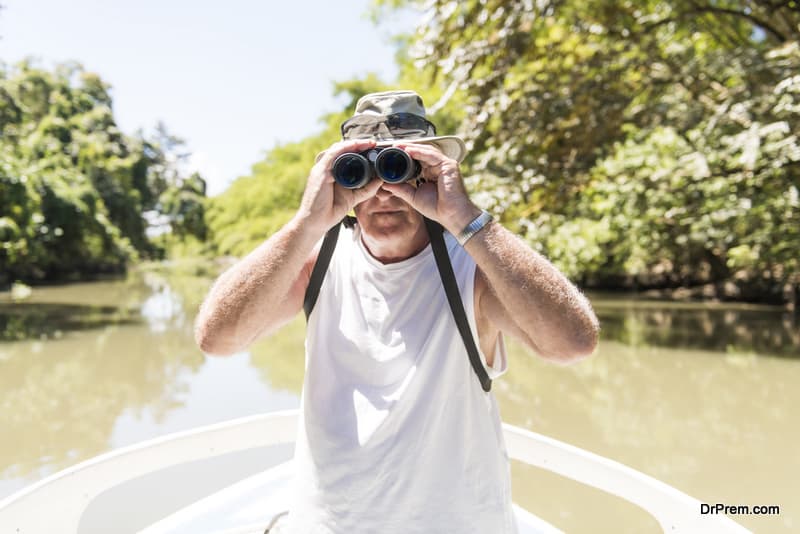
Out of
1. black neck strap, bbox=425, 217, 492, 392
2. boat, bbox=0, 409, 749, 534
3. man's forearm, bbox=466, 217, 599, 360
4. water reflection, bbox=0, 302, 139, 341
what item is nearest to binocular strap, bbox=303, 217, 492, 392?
black neck strap, bbox=425, 217, 492, 392

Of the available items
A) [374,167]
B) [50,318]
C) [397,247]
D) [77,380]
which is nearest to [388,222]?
[397,247]

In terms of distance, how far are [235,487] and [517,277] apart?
83.5 inches

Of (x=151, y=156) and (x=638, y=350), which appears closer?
(x=638, y=350)

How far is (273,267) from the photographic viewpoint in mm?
1433

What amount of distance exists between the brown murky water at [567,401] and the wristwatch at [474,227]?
276cm

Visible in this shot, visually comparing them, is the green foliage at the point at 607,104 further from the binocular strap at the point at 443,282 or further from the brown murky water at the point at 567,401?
the binocular strap at the point at 443,282

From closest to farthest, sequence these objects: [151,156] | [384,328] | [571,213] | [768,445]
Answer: [384,328]
[768,445]
[571,213]
[151,156]

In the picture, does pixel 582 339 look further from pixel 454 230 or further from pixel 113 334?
pixel 113 334

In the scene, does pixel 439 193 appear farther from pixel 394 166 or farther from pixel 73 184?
pixel 73 184

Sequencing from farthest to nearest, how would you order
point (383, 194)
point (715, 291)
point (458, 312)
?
point (715, 291) → point (383, 194) → point (458, 312)

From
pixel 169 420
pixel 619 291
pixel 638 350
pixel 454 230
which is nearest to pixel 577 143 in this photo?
pixel 638 350

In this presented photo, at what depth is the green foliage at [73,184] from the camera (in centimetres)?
1708

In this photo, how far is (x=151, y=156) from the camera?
44.1 metres

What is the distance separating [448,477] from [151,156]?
4787cm
